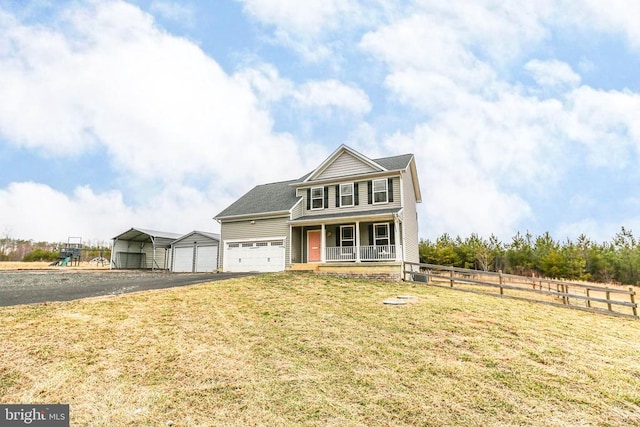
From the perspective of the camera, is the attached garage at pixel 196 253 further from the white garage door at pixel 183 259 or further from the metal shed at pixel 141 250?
the metal shed at pixel 141 250

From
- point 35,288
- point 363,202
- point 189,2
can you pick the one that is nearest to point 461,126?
point 363,202

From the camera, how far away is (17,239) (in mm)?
49719

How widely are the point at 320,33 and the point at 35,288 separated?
14.7m

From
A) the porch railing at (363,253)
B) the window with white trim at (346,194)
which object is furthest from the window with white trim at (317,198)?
the porch railing at (363,253)

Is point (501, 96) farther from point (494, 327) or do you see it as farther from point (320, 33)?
point (494, 327)

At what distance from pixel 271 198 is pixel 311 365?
17835 millimetres

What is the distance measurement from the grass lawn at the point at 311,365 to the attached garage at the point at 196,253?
14.5 metres

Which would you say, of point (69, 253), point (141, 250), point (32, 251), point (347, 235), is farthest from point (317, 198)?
point (32, 251)

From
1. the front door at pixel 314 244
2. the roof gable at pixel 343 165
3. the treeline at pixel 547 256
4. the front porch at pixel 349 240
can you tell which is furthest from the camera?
the treeline at pixel 547 256

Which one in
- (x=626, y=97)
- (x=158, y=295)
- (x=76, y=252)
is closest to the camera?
(x=158, y=295)

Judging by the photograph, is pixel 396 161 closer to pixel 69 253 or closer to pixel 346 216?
pixel 346 216

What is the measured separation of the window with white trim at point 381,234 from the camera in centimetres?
1859

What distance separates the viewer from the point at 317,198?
67.9ft

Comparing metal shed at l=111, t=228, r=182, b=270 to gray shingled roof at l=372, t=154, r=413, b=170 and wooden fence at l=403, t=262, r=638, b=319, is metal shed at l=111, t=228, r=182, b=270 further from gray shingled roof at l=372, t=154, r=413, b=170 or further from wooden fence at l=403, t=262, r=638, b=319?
wooden fence at l=403, t=262, r=638, b=319
